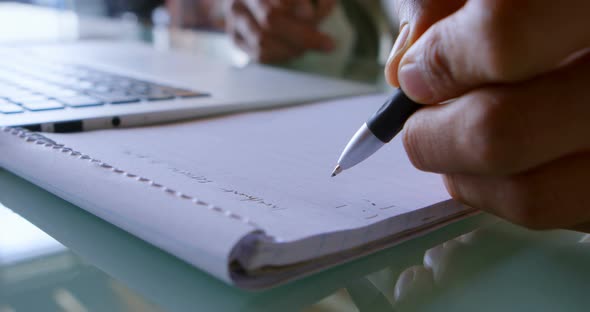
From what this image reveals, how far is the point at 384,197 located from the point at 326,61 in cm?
90

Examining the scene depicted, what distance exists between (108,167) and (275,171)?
11cm

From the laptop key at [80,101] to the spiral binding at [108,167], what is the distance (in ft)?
0.30

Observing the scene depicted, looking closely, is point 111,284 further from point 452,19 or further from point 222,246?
point 452,19

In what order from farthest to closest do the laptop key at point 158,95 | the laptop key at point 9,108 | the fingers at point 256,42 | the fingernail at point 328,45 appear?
the fingernail at point 328,45
the fingers at point 256,42
the laptop key at point 158,95
the laptop key at point 9,108

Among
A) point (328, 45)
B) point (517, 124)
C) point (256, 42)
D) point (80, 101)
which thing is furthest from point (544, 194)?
point (328, 45)

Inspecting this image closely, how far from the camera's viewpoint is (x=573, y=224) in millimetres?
317

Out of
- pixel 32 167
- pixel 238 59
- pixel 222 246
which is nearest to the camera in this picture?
pixel 222 246

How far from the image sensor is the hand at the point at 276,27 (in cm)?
113

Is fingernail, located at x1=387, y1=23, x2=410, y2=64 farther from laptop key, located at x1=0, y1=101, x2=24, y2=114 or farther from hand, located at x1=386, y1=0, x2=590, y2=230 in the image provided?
laptop key, located at x1=0, y1=101, x2=24, y2=114

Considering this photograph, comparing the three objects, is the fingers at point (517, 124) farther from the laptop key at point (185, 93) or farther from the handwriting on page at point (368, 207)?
the laptop key at point (185, 93)

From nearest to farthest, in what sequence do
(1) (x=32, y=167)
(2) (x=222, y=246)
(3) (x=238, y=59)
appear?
(2) (x=222, y=246) < (1) (x=32, y=167) < (3) (x=238, y=59)

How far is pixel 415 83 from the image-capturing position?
307mm

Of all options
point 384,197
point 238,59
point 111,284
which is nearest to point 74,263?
point 111,284

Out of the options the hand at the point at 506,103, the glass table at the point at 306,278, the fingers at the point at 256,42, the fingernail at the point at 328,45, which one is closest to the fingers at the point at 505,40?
the hand at the point at 506,103
